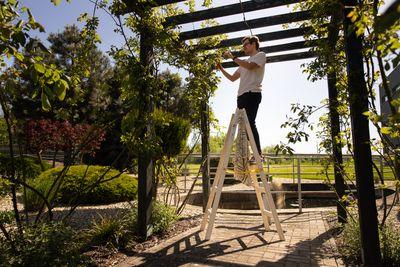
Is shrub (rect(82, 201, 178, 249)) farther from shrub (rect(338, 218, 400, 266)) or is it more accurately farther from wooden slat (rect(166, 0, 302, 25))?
wooden slat (rect(166, 0, 302, 25))

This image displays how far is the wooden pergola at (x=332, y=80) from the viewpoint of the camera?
2377 mm

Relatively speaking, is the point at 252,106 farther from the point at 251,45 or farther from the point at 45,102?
the point at 45,102

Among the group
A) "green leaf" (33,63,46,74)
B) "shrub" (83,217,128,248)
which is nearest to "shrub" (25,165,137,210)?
"shrub" (83,217,128,248)

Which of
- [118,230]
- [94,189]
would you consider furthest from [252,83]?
[94,189]

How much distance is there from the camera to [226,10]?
13.0 feet

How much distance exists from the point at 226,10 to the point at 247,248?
2837 mm

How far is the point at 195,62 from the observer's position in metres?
4.87

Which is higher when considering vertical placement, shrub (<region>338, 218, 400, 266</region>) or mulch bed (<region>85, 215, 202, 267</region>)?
shrub (<region>338, 218, 400, 266</region>)

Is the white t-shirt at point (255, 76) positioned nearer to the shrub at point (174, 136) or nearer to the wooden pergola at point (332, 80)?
the wooden pergola at point (332, 80)

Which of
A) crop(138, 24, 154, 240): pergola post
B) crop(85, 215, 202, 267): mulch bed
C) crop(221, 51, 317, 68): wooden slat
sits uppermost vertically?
crop(221, 51, 317, 68): wooden slat

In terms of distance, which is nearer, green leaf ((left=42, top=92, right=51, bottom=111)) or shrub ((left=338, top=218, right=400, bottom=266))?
green leaf ((left=42, top=92, right=51, bottom=111))

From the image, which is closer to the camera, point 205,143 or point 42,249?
point 42,249

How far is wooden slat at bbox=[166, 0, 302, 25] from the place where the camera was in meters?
3.80

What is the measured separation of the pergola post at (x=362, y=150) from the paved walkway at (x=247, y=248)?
59cm
